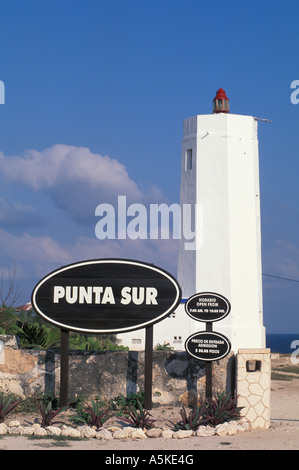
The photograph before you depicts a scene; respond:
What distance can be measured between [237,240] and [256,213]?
1788 mm

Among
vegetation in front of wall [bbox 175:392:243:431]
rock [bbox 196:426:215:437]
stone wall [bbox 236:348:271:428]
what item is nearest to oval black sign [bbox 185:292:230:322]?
stone wall [bbox 236:348:271:428]

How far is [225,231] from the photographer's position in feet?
108

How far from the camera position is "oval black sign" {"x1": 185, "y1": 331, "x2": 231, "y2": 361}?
15.3 m

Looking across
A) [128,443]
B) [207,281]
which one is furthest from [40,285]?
[207,281]

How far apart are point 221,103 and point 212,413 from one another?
22.5 meters

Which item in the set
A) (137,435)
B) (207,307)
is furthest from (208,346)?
(137,435)

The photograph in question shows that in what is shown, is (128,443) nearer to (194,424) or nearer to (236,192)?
(194,424)

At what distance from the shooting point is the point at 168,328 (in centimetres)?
3359

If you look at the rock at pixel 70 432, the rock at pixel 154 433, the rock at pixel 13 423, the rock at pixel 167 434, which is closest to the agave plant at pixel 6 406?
the rock at pixel 13 423

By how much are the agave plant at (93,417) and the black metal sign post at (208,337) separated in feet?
7.83

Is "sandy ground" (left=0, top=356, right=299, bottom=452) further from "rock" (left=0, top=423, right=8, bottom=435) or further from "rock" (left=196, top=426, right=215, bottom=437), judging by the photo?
"rock" (left=0, top=423, right=8, bottom=435)

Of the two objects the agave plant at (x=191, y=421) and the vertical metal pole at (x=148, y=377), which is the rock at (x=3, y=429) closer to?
the vertical metal pole at (x=148, y=377)

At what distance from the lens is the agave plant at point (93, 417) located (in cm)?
1391

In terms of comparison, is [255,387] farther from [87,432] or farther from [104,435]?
[87,432]
